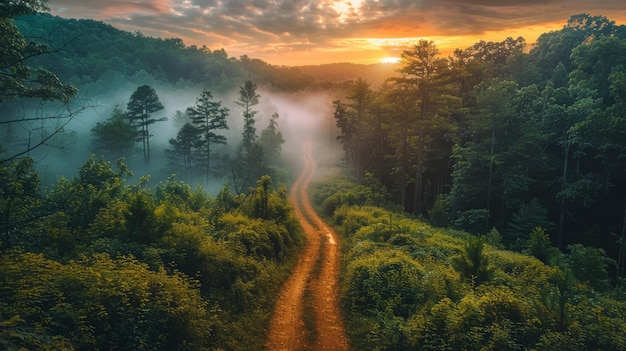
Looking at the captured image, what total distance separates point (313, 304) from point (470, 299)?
264 inches

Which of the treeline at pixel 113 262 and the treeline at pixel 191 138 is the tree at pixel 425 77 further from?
the treeline at pixel 191 138

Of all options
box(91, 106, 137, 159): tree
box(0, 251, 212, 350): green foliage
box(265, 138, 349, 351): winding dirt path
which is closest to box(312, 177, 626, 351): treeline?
box(265, 138, 349, 351): winding dirt path

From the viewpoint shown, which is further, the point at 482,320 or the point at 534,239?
the point at 534,239

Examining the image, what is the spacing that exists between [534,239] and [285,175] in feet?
154

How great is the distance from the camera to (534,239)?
68.4 feet

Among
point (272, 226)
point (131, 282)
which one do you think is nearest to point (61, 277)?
point (131, 282)

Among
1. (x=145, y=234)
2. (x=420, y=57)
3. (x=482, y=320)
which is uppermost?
(x=420, y=57)

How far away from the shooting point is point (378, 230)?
22.5 meters

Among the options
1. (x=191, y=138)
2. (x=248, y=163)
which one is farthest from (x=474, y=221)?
(x=191, y=138)

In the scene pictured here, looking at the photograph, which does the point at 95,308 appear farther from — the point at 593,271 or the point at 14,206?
the point at 593,271

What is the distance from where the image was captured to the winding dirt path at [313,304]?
12.1 metres

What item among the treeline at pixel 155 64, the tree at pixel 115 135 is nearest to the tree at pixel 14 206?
the tree at pixel 115 135

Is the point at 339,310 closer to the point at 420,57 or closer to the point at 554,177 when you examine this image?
the point at 420,57

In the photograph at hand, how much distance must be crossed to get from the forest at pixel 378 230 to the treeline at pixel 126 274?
57 mm
